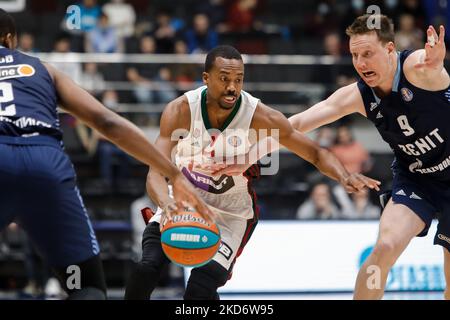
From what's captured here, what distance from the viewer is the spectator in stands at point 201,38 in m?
12.4

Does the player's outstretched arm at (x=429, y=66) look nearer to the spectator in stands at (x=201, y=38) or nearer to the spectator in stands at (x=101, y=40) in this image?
the spectator in stands at (x=201, y=38)

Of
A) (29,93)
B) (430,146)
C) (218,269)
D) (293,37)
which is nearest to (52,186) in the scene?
(29,93)

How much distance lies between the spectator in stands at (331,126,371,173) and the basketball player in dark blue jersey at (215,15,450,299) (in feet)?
15.8

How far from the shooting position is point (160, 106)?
38.4ft

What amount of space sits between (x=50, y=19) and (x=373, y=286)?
9949 mm

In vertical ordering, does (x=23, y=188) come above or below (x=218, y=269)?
above

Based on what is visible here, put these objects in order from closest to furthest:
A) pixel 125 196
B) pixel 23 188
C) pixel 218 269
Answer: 1. pixel 23 188
2. pixel 218 269
3. pixel 125 196

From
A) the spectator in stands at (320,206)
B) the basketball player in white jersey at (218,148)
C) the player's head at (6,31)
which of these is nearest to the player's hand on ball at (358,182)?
the basketball player in white jersey at (218,148)

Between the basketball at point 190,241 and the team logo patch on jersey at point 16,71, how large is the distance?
4.27 ft

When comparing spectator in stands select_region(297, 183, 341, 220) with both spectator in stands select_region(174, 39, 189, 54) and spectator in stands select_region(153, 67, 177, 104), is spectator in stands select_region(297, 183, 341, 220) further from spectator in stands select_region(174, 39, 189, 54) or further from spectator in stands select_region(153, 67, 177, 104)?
spectator in stands select_region(174, 39, 189, 54)

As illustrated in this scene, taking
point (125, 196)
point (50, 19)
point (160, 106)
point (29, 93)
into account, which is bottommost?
point (125, 196)

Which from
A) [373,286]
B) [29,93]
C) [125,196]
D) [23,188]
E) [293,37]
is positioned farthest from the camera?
[293,37]

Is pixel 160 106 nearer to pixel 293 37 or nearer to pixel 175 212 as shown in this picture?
pixel 293 37

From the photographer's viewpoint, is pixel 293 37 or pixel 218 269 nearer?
pixel 218 269
